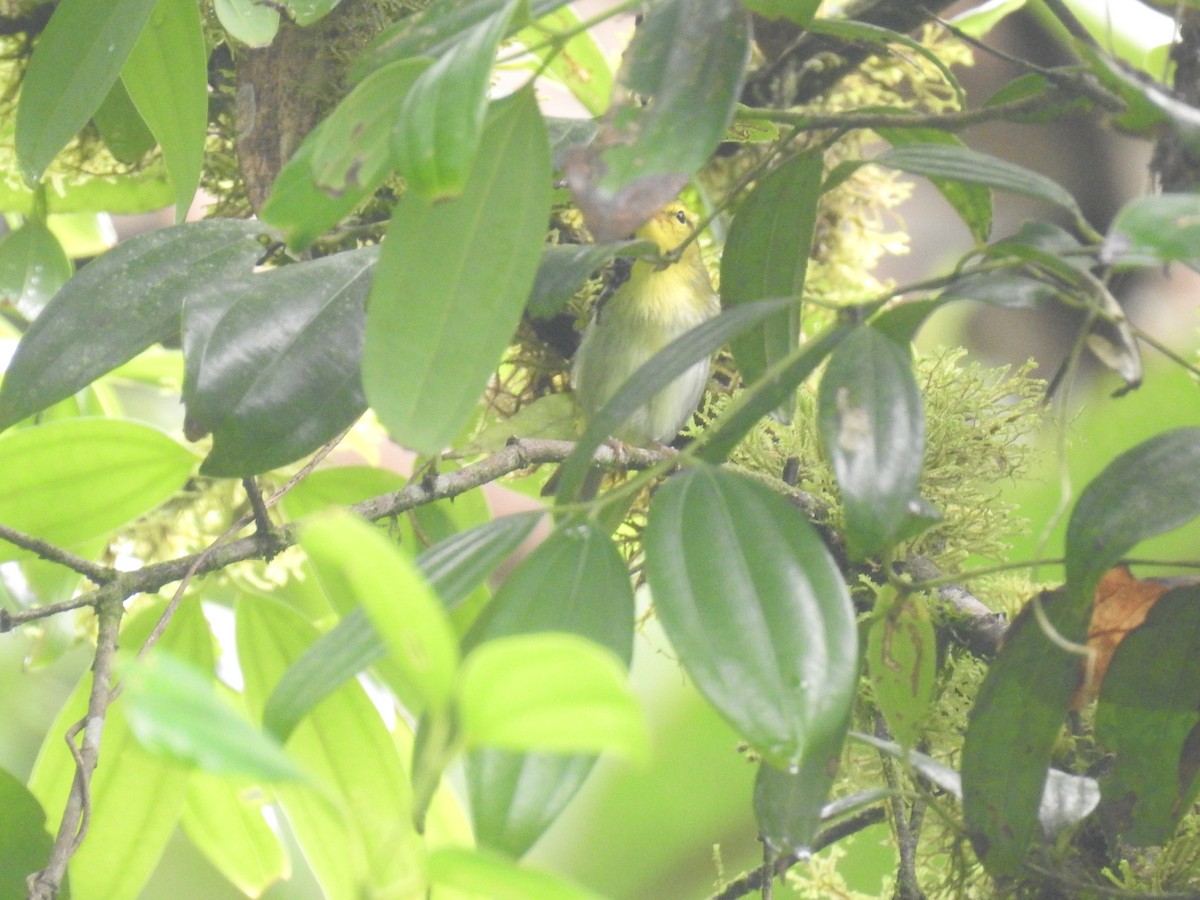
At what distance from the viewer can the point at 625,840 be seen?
1.81 m

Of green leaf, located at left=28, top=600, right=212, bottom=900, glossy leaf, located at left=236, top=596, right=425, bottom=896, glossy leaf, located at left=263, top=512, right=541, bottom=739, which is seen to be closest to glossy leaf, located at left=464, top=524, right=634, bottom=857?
glossy leaf, located at left=263, top=512, right=541, bottom=739

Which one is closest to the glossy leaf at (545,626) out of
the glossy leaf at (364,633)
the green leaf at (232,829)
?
the glossy leaf at (364,633)

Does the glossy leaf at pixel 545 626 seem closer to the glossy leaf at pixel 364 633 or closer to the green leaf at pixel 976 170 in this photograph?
the glossy leaf at pixel 364 633

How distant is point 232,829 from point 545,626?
2.28 feet

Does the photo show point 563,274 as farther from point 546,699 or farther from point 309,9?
point 546,699

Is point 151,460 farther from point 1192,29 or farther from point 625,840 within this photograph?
point 625,840

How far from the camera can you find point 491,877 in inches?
10.7

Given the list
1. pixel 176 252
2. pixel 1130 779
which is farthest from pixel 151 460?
pixel 1130 779

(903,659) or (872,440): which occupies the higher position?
(872,440)

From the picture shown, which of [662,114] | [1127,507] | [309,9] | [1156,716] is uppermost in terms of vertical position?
[309,9]

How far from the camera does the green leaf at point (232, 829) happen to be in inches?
40.4

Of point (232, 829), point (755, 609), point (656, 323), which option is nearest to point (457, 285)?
A: point (755, 609)

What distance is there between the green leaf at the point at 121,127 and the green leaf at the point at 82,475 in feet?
0.96

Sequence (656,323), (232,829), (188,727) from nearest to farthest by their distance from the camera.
Result: (188,727) → (232,829) → (656,323)
